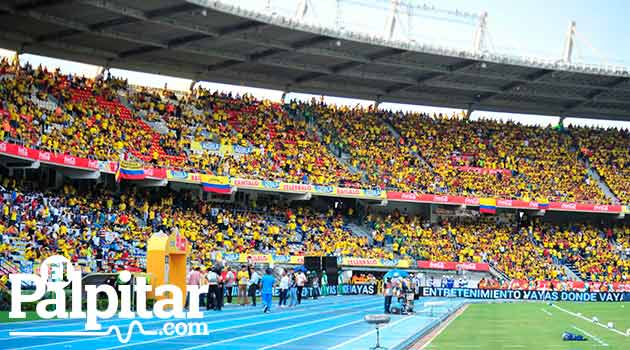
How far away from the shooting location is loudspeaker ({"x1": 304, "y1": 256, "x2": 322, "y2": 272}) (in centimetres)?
4116

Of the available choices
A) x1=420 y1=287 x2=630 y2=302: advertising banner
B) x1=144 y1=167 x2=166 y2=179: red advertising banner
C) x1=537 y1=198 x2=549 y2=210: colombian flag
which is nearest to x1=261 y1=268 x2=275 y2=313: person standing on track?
x1=144 y1=167 x2=166 y2=179: red advertising banner

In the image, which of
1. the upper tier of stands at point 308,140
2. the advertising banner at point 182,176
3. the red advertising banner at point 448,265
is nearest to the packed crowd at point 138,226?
the advertising banner at point 182,176

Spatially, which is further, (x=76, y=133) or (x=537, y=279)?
(x=537, y=279)

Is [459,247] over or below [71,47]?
below

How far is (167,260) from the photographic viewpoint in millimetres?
28125

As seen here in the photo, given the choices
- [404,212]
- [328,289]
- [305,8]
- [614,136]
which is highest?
[305,8]

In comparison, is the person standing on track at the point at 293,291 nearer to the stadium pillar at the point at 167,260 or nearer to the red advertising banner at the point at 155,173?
the stadium pillar at the point at 167,260

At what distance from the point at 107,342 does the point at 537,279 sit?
36.4m

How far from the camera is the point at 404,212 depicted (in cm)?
5500

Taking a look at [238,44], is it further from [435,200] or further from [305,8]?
[435,200]

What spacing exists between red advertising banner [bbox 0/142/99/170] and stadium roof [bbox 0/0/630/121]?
22.0 ft

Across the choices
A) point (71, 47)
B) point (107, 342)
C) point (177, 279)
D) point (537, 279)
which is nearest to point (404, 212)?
point (537, 279)

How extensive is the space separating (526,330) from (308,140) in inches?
1171

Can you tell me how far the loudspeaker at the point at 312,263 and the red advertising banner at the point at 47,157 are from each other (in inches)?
384
